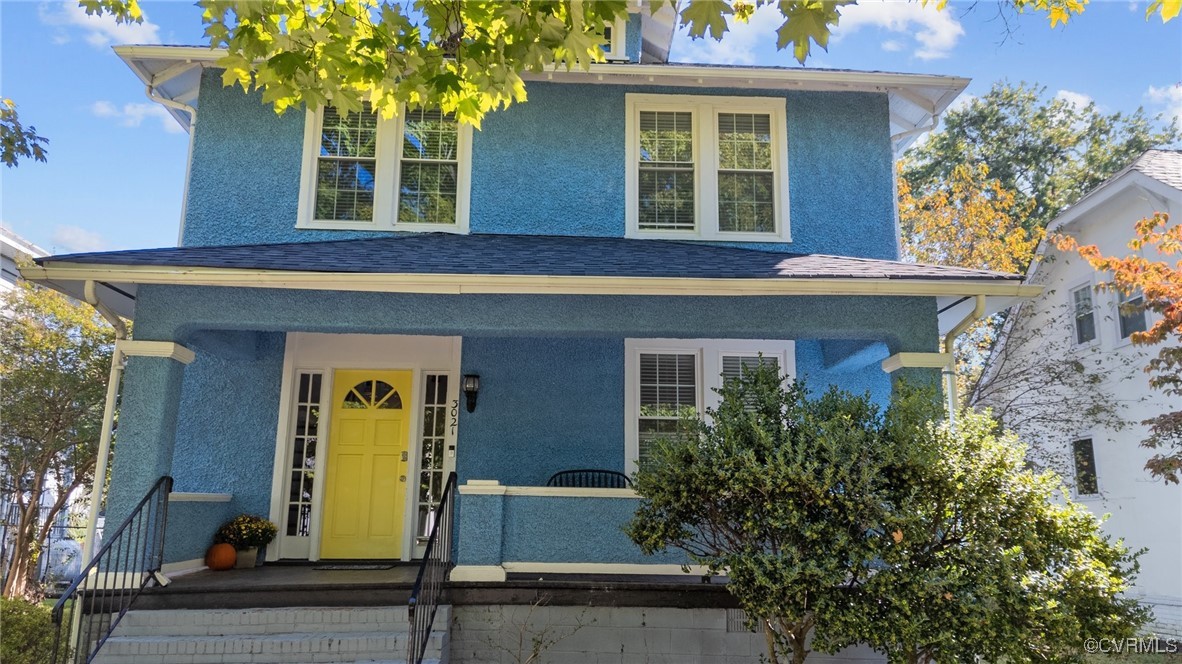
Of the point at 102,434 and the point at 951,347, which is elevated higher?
the point at 951,347

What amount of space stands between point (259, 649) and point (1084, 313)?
14.1 meters

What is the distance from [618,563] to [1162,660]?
7599 mm

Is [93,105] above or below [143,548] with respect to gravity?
above

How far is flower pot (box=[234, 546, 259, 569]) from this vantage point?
7801mm

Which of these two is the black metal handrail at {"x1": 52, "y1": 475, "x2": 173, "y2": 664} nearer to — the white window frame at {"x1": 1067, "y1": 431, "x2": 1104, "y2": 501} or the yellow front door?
the yellow front door

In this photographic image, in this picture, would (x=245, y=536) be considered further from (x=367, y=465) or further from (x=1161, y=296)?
(x=1161, y=296)

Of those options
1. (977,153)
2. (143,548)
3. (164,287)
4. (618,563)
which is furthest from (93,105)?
(977,153)

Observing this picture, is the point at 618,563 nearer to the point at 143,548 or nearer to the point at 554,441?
the point at 554,441

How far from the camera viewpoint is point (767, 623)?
551 centimetres

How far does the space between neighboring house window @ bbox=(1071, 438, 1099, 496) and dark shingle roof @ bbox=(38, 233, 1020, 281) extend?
8.40m

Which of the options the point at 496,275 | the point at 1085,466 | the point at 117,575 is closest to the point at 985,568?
the point at 496,275

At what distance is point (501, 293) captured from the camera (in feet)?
22.1

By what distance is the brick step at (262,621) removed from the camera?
6.11 meters

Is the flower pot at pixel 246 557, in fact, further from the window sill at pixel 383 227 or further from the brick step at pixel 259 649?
the window sill at pixel 383 227
